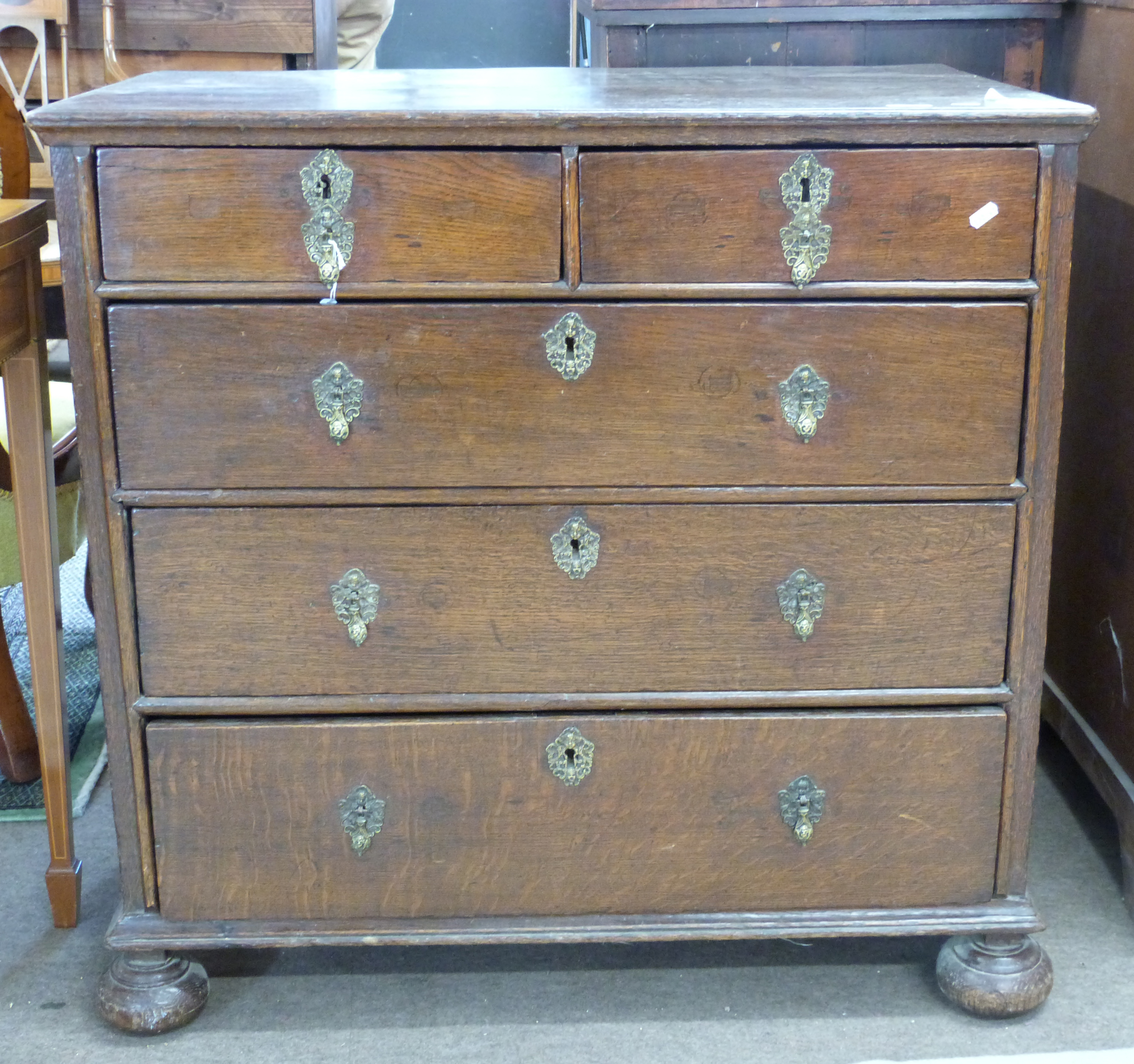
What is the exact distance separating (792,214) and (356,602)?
0.62 meters

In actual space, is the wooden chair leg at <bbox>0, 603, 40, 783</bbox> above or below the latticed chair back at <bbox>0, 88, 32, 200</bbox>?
below

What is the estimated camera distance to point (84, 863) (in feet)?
6.40

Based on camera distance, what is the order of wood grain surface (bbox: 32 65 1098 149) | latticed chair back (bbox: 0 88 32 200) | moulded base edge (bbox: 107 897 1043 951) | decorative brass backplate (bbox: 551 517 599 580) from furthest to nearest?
latticed chair back (bbox: 0 88 32 200) < moulded base edge (bbox: 107 897 1043 951) < decorative brass backplate (bbox: 551 517 599 580) < wood grain surface (bbox: 32 65 1098 149)

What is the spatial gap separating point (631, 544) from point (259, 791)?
0.51m

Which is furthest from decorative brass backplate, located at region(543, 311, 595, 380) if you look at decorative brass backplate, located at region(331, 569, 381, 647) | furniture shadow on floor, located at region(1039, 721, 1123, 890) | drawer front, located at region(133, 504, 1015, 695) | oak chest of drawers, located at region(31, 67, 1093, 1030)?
furniture shadow on floor, located at region(1039, 721, 1123, 890)

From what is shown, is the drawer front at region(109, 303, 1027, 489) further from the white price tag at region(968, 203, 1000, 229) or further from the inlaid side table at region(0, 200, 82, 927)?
the inlaid side table at region(0, 200, 82, 927)

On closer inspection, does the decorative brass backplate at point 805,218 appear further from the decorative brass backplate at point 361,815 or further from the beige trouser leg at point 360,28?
the beige trouser leg at point 360,28

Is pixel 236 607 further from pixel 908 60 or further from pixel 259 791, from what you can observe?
pixel 908 60

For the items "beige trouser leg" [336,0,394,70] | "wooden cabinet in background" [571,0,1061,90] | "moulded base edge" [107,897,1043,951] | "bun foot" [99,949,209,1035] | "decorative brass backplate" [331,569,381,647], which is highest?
"beige trouser leg" [336,0,394,70]

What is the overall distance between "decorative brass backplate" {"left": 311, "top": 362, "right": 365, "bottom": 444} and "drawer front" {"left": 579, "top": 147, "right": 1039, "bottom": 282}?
157 mm

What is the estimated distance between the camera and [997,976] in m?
1.61

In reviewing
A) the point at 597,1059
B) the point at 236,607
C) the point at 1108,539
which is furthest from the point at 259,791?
the point at 1108,539

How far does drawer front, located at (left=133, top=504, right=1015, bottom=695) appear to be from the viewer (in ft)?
4.78

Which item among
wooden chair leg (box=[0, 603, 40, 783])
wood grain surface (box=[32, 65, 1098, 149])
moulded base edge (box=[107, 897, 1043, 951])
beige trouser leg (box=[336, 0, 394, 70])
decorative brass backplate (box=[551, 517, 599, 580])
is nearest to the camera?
wood grain surface (box=[32, 65, 1098, 149])
